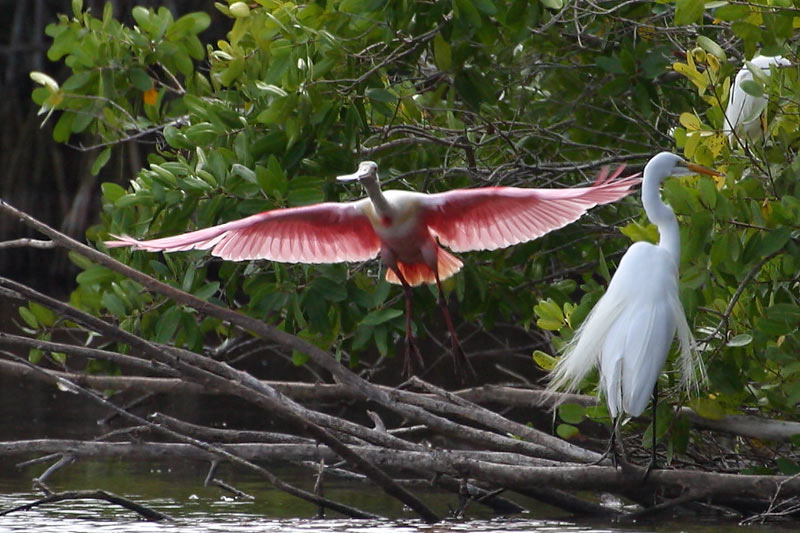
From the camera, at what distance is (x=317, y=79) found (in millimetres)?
5039

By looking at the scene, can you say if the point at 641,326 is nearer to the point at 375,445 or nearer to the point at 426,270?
the point at 375,445

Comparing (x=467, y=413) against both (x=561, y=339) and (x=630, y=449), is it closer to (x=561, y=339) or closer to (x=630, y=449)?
(x=561, y=339)

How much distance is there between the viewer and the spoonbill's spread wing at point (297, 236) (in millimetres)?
4645

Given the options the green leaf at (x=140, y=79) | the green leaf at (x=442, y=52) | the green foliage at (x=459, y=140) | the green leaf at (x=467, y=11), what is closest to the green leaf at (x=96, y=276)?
the green foliage at (x=459, y=140)

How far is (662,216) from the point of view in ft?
14.3

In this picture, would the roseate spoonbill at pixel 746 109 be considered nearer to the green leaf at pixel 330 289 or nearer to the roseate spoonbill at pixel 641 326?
the roseate spoonbill at pixel 641 326

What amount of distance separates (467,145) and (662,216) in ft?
4.14

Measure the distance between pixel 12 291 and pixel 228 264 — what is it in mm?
1635

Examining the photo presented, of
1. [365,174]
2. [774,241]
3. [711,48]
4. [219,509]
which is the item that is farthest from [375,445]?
[711,48]

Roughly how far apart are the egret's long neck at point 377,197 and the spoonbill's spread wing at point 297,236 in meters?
0.16

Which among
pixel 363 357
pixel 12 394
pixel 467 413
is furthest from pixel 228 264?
pixel 363 357

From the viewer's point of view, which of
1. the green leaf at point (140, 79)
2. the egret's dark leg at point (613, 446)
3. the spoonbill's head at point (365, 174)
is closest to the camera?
the egret's dark leg at point (613, 446)

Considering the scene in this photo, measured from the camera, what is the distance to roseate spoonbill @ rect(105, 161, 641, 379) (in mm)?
4598

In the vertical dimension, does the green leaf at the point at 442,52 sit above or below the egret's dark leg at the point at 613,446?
above
